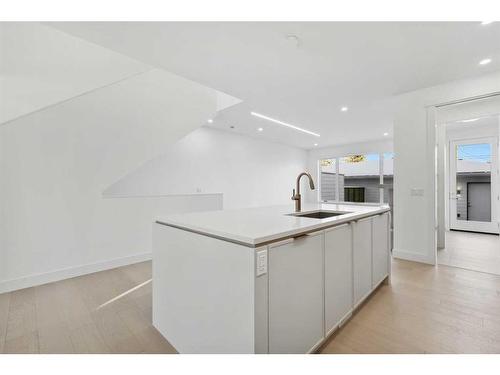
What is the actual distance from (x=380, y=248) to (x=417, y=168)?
5.79 ft

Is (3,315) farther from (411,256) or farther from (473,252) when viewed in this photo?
(473,252)

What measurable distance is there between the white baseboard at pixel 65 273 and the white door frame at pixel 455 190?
681 centimetres

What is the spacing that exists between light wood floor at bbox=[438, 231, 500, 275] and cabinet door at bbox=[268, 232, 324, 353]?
3061mm

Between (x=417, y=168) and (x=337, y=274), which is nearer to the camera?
(x=337, y=274)

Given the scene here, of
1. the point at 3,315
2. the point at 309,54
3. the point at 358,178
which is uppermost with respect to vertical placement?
the point at 309,54

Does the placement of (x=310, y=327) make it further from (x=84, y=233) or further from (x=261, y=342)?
(x=84, y=233)

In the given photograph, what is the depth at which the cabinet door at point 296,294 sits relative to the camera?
1.18m

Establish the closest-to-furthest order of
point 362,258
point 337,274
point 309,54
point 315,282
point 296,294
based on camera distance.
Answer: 1. point 296,294
2. point 315,282
3. point 337,274
4. point 362,258
5. point 309,54

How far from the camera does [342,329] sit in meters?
1.78

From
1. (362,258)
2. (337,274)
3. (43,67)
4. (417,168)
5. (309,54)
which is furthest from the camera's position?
(417,168)

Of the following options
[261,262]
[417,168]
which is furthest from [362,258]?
[417,168]

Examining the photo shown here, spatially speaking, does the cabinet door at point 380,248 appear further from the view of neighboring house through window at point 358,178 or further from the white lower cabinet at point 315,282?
the view of neighboring house through window at point 358,178

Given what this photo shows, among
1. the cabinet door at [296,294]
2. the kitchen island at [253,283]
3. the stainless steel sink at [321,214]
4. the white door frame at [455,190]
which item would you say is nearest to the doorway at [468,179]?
the white door frame at [455,190]
